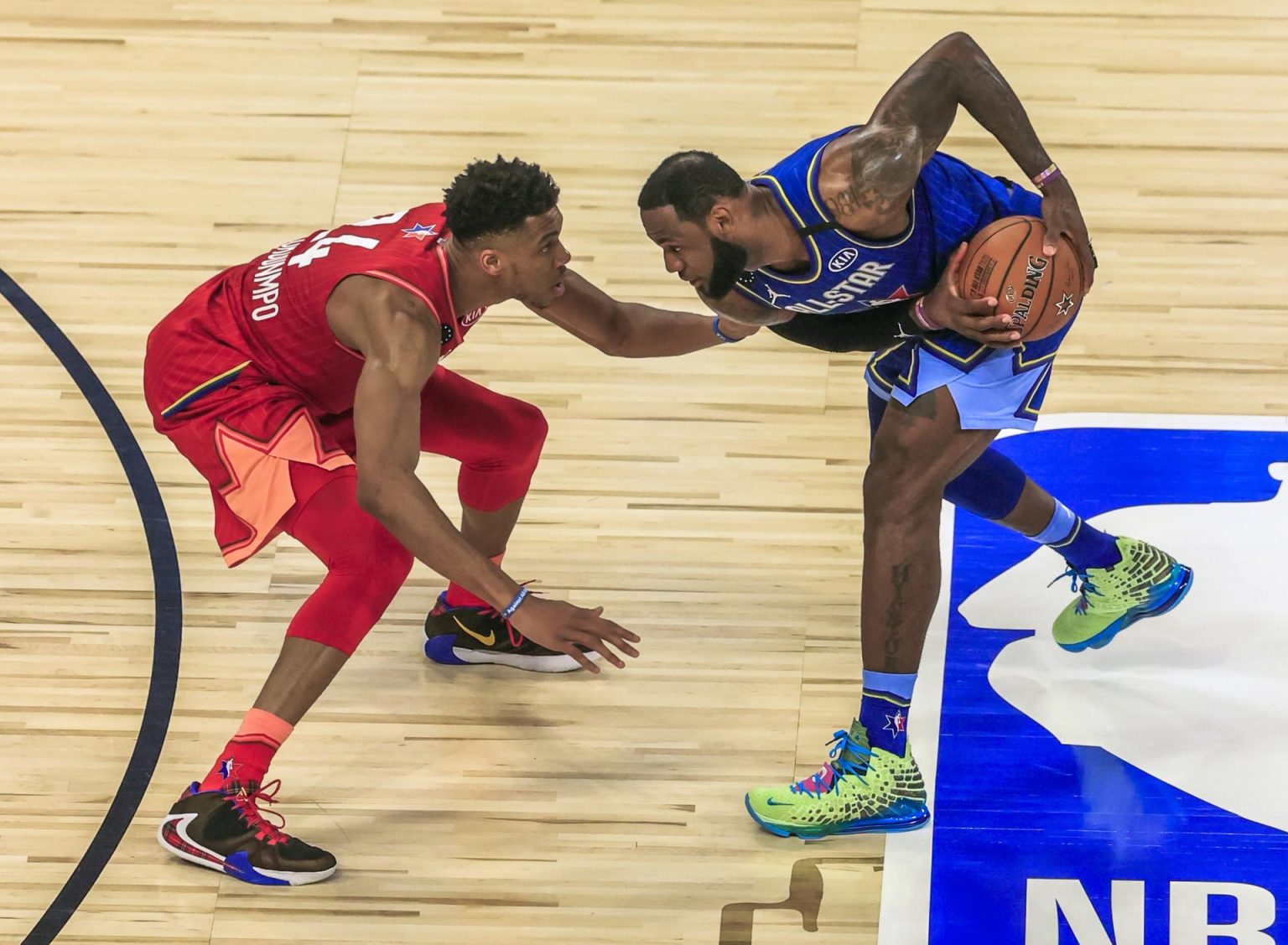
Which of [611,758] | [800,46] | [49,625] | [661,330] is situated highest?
[800,46]

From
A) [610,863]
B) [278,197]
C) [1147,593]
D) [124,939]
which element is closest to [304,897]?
[124,939]

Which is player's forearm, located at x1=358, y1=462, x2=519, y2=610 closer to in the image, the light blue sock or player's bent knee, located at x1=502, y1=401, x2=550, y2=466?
player's bent knee, located at x1=502, y1=401, x2=550, y2=466

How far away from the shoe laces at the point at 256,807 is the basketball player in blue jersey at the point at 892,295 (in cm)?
123

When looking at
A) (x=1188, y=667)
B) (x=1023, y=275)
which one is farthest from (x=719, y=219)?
(x=1188, y=667)

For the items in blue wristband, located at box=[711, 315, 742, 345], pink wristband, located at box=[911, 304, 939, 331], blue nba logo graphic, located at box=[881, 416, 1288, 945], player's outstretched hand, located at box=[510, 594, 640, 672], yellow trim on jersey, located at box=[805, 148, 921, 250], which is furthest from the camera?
blue wristband, located at box=[711, 315, 742, 345]

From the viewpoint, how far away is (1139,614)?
15.0 ft

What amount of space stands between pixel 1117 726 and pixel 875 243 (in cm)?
151

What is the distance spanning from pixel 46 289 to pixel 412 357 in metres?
2.43

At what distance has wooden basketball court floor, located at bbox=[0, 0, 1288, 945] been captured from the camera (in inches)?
169

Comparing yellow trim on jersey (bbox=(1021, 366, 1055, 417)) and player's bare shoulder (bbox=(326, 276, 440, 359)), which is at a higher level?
player's bare shoulder (bbox=(326, 276, 440, 359))

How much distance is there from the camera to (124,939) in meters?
4.16

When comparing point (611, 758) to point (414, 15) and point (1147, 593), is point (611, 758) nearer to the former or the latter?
point (1147, 593)

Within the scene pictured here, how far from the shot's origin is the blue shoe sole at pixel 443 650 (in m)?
4.77

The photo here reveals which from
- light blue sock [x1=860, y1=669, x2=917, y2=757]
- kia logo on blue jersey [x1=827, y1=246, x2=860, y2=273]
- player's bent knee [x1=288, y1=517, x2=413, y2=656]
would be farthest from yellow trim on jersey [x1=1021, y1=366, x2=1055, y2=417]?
player's bent knee [x1=288, y1=517, x2=413, y2=656]
